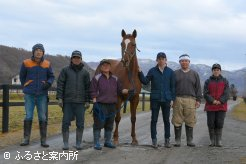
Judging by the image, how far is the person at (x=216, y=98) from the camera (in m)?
11.1

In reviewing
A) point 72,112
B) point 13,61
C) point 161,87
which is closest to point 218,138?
point 161,87

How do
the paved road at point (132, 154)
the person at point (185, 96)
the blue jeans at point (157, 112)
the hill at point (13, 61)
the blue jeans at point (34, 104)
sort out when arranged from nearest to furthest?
the paved road at point (132, 154)
the blue jeans at point (34, 104)
the blue jeans at point (157, 112)
the person at point (185, 96)
the hill at point (13, 61)

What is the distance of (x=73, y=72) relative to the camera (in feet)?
32.0

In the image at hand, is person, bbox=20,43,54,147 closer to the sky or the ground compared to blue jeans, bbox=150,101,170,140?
closer to the sky

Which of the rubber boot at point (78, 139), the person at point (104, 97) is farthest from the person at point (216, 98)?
the rubber boot at point (78, 139)

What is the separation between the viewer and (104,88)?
32.7 feet

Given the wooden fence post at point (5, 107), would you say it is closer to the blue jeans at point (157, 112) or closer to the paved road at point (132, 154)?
the paved road at point (132, 154)

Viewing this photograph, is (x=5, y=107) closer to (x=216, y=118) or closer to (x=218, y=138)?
(x=216, y=118)

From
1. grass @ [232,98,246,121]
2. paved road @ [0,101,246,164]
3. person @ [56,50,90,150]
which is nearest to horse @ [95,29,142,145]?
paved road @ [0,101,246,164]

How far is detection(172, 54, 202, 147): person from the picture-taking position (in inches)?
424

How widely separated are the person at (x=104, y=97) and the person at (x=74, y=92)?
188 millimetres

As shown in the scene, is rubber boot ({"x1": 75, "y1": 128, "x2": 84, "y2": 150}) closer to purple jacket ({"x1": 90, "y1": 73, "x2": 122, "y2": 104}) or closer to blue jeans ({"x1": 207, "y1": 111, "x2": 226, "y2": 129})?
purple jacket ({"x1": 90, "y1": 73, "x2": 122, "y2": 104})

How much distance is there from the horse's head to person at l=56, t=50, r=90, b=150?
1003 mm

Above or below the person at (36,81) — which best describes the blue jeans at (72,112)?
below
